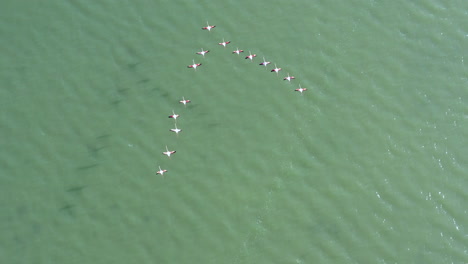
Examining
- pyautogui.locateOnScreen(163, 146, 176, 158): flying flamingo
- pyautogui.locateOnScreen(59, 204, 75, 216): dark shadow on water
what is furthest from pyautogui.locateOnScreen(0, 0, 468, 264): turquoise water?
pyautogui.locateOnScreen(163, 146, 176, 158): flying flamingo

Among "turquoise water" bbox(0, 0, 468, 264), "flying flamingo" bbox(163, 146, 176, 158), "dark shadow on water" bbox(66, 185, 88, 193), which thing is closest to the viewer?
"turquoise water" bbox(0, 0, 468, 264)

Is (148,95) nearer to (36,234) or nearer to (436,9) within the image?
(36,234)

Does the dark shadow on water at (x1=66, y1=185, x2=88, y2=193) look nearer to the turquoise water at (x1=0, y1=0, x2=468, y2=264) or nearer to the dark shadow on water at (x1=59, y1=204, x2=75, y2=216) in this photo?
the turquoise water at (x1=0, y1=0, x2=468, y2=264)

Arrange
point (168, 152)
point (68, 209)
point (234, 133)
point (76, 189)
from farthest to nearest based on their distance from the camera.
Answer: point (234, 133), point (168, 152), point (76, 189), point (68, 209)

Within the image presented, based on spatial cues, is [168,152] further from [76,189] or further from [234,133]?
[76,189]

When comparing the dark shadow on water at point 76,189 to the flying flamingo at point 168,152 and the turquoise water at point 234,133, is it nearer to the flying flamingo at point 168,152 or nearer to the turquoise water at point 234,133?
the turquoise water at point 234,133

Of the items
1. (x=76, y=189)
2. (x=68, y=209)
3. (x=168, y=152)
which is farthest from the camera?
(x=168, y=152)

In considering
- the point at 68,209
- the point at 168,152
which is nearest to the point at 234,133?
the point at 168,152

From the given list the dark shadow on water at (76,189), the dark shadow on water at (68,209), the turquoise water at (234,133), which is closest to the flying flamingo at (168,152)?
the turquoise water at (234,133)
